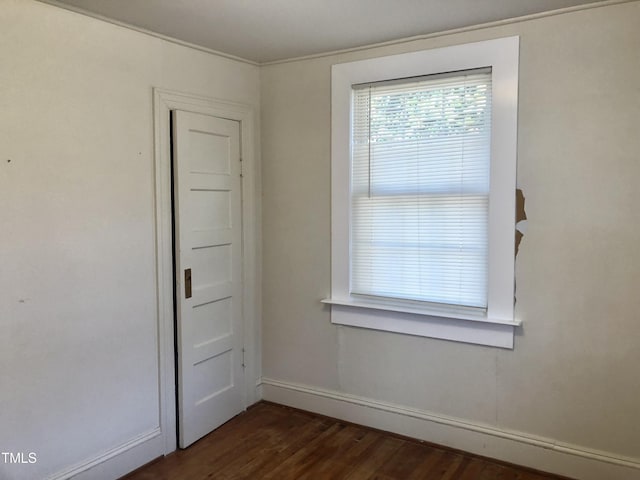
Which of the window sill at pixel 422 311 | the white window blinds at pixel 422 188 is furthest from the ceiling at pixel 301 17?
the window sill at pixel 422 311

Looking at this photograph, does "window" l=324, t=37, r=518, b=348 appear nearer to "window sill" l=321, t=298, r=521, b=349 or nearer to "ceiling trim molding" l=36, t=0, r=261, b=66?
"window sill" l=321, t=298, r=521, b=349

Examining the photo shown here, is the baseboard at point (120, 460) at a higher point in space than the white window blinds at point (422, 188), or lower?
lower

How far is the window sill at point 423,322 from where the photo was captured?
2.92m

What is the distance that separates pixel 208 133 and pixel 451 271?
182 cm

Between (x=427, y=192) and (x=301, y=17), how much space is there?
50.3 inches

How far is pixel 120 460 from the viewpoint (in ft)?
9.18

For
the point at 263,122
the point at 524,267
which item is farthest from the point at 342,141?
the point at 524,267

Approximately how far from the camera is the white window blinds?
297cm

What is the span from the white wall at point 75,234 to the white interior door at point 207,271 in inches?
8.4

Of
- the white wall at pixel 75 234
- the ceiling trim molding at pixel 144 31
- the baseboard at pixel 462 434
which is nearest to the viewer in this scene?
the white wall at pixel 75 234

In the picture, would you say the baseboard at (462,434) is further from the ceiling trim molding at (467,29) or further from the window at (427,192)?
the ceiling trim molding at (467,29)

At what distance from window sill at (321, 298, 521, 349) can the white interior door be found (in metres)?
0.75

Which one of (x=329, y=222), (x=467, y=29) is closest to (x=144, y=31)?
(x=329, y=222)

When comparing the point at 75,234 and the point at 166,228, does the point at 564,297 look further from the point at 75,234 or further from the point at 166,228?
the point at 75,234
